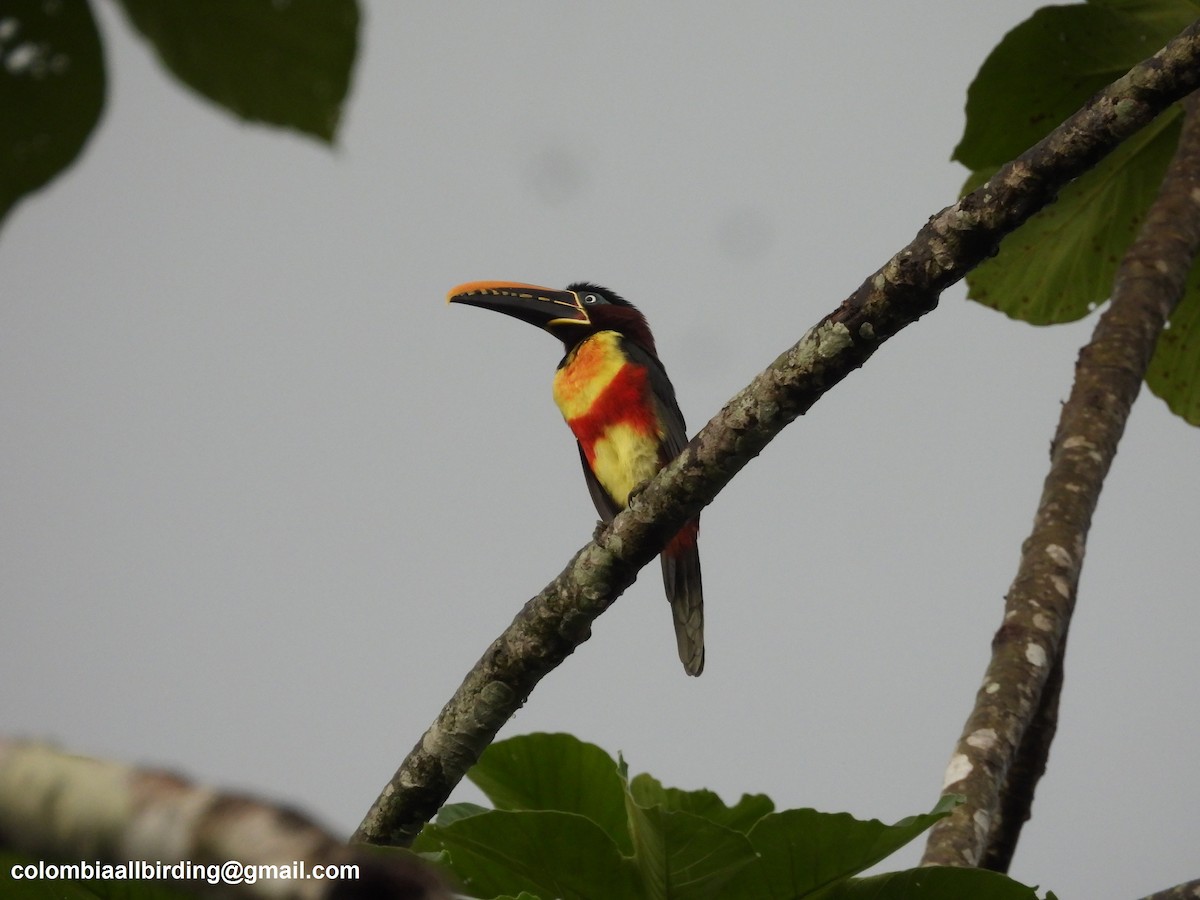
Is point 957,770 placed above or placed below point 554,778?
below

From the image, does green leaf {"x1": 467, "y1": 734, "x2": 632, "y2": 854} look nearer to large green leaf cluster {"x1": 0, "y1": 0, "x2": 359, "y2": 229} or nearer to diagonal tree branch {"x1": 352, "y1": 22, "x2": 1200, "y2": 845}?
diagonal tree branch {"x1": 352, "y1": 22, "x2": 1200, "y2": 845}

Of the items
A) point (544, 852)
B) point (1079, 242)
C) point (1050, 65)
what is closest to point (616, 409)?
point (1079, 242)

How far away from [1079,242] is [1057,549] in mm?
1782

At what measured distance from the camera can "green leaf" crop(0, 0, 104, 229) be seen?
82 cm

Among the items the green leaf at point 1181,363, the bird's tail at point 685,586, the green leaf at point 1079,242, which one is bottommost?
the bird's tail at point 685,586

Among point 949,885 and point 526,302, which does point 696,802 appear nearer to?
point 949,885

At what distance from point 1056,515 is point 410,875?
11.1 feet

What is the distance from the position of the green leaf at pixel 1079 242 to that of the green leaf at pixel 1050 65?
20 centimetres

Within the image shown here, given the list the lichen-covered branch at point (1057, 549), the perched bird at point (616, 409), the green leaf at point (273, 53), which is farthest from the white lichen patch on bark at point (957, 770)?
the green leaf at point (273, 53)

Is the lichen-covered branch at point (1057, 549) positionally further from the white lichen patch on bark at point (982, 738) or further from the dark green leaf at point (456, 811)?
the dark green leaf at point (456, 811)

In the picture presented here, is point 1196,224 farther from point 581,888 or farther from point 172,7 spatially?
point 172,7

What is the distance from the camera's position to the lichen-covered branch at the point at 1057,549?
3.21 metres

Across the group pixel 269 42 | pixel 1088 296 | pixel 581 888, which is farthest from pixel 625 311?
pixel 269 42

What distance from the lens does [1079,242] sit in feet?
16.3
